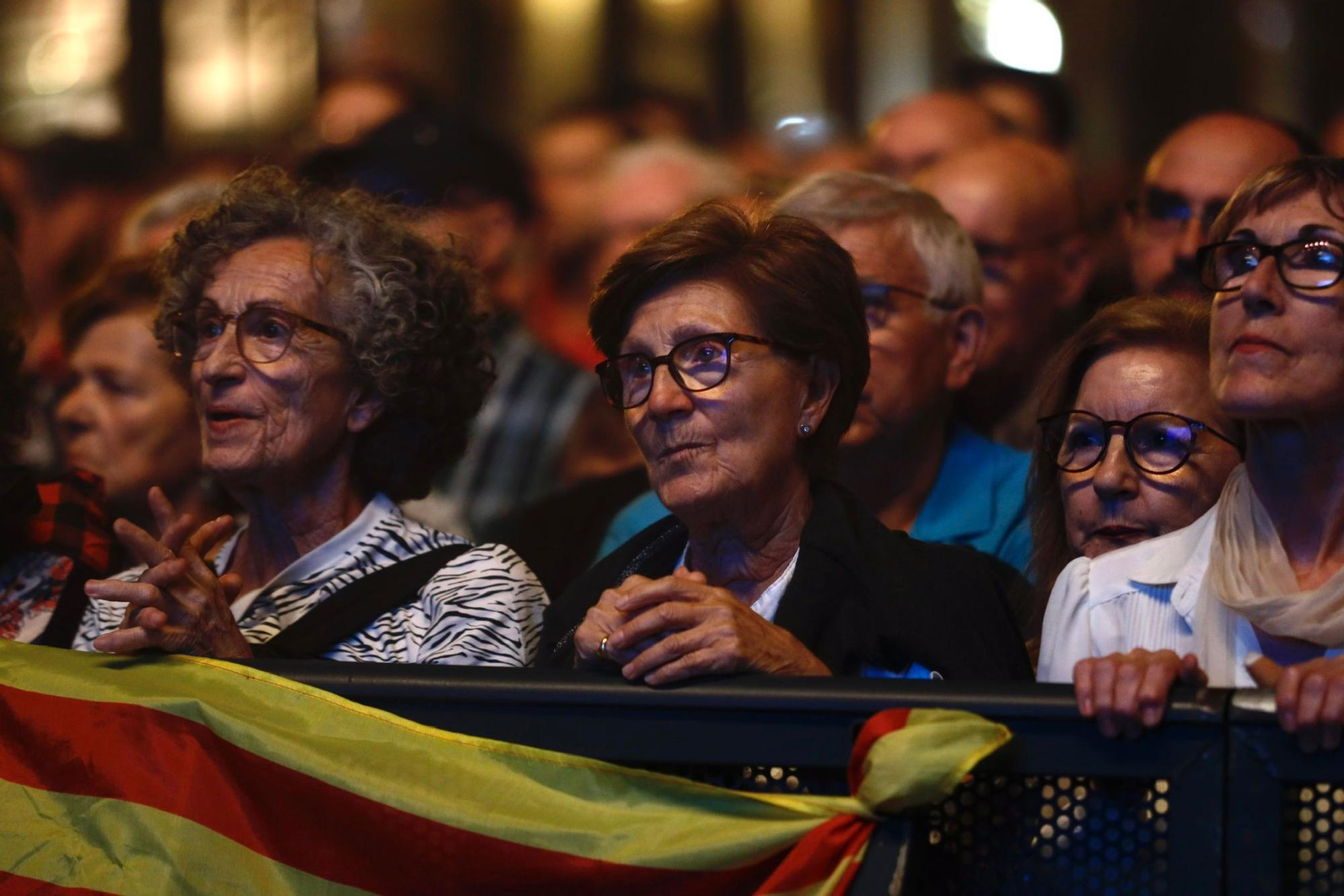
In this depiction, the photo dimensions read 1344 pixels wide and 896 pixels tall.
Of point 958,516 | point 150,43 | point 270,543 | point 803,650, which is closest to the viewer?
point 803,650

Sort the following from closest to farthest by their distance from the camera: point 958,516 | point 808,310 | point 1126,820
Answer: point 1126,820 < point 808,310 < point 958,516

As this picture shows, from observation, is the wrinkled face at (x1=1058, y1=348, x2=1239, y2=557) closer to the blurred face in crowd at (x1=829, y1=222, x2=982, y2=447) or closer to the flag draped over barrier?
the blurred face in crowd at (x1=829, y1=222, x2=982, y2=447)

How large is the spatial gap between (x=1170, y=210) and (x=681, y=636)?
217cm

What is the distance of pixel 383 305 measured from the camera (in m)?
2.98

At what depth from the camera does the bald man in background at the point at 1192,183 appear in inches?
145

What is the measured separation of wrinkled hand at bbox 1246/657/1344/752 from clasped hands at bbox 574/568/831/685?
1.94ft

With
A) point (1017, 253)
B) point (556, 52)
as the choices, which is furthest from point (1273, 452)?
point (556, 52)

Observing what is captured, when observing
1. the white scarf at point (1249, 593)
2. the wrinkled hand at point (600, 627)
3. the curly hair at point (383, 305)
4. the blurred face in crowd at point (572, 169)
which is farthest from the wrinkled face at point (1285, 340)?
the blurred face in crowd at point (572, 169)

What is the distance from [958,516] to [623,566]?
0.85 m

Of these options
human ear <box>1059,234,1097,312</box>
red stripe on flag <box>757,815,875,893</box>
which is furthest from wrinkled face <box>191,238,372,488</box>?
human ear <box>1059,234,1097,312</box>

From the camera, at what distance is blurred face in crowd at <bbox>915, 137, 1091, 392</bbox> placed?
13.0ft

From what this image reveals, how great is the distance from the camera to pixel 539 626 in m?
2.78

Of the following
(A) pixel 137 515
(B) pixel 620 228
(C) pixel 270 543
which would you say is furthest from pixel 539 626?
(B) pixel 620 228

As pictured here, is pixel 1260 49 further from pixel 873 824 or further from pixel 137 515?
pixel 873 824
